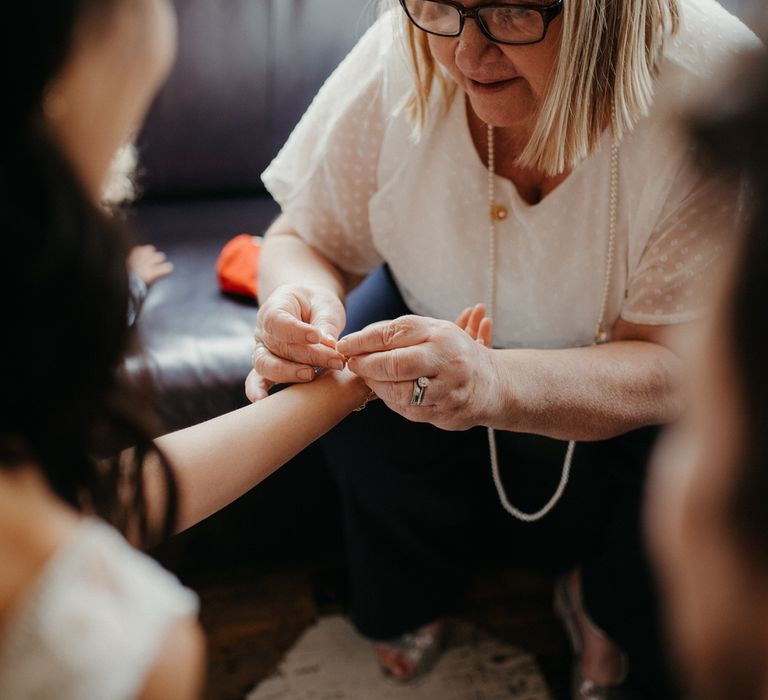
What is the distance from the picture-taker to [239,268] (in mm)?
1416

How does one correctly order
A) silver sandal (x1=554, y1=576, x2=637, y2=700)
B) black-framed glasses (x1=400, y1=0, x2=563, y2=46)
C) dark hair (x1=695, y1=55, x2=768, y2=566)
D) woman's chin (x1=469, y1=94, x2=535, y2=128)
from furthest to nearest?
1. silver sandal (x1=554, y1=576, x2=637, y2=700)
2. woman's chin (x1=469, y1=94, x2=535, y2=128)
3. black-framed glasses (x1=400, y1=0, x2=563, y2=46)
4. dark hair (x1=695, y1=55, x2=768, y2=566)

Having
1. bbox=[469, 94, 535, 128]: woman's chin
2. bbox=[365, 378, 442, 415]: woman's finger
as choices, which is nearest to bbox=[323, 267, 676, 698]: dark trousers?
bbox=[365, 378, 442, 415]: woman's finger

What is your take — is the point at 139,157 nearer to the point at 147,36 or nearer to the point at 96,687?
the point at 147,36

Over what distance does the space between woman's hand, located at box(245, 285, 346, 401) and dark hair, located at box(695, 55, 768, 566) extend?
0.58m

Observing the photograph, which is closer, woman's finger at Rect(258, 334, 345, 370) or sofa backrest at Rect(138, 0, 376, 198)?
woman's finger at Rect(258, 334, 345, 370)

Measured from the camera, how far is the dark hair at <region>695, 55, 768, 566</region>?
468 millimetres

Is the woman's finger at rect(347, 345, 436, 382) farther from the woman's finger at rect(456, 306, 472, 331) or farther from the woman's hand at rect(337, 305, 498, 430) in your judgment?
the woman's finger at rect(456, 306, 472, 331)

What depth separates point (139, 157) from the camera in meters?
1.66

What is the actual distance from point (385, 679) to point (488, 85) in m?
0.94

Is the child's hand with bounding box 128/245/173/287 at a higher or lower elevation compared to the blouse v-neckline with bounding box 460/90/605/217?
lower

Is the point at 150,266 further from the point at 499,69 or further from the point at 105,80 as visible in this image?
the point at 105,80

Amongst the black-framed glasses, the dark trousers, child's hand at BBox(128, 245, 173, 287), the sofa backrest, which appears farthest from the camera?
the sofa backrest

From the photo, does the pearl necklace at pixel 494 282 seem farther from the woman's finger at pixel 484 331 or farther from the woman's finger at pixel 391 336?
the woman's finger at pixel 391 336

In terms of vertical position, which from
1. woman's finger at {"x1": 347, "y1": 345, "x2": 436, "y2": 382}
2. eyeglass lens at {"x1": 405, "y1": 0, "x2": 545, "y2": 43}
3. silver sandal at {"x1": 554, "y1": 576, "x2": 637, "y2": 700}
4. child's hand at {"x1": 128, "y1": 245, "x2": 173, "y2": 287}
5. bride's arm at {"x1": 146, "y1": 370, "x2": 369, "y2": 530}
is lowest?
silver sandal at {"x1": 554, "y1": 576, "x2": 637, "y2": 700}
